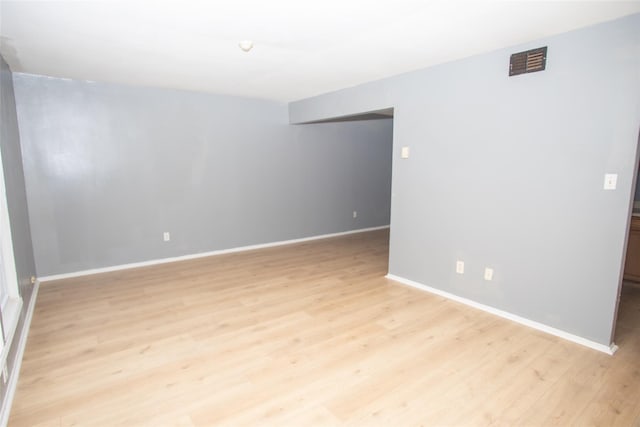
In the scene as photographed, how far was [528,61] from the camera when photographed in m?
2.61

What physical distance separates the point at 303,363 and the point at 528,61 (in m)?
2.82

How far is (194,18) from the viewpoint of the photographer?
2.18m

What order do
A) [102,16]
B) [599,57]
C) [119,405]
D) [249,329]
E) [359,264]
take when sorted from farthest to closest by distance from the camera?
[359,264] → [249,329] → [599,57] → [102,16] → [119,405]

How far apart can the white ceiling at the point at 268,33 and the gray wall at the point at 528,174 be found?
243 mm

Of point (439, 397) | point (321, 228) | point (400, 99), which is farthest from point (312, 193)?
point (439, 397)

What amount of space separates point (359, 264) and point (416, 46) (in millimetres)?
2718

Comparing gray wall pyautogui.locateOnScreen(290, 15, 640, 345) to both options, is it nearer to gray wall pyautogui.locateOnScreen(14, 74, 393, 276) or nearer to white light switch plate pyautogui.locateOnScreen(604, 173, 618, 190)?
white light switch plate pyautogui.locateOnScreen(604, 173, 618, 190)

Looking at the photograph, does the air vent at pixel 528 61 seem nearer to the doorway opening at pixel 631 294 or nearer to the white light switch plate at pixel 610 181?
the white light switch plate at pixel 610 181

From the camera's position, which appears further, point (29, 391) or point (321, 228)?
point (321, 228)

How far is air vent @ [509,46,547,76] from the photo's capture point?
8.34 ft

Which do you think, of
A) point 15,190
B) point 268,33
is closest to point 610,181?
point 268,33

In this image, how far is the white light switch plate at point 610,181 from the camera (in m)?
2.27

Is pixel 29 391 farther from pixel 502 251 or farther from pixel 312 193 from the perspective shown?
pixel 312 193

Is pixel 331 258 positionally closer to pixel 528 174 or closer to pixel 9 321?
pixel 528 174
